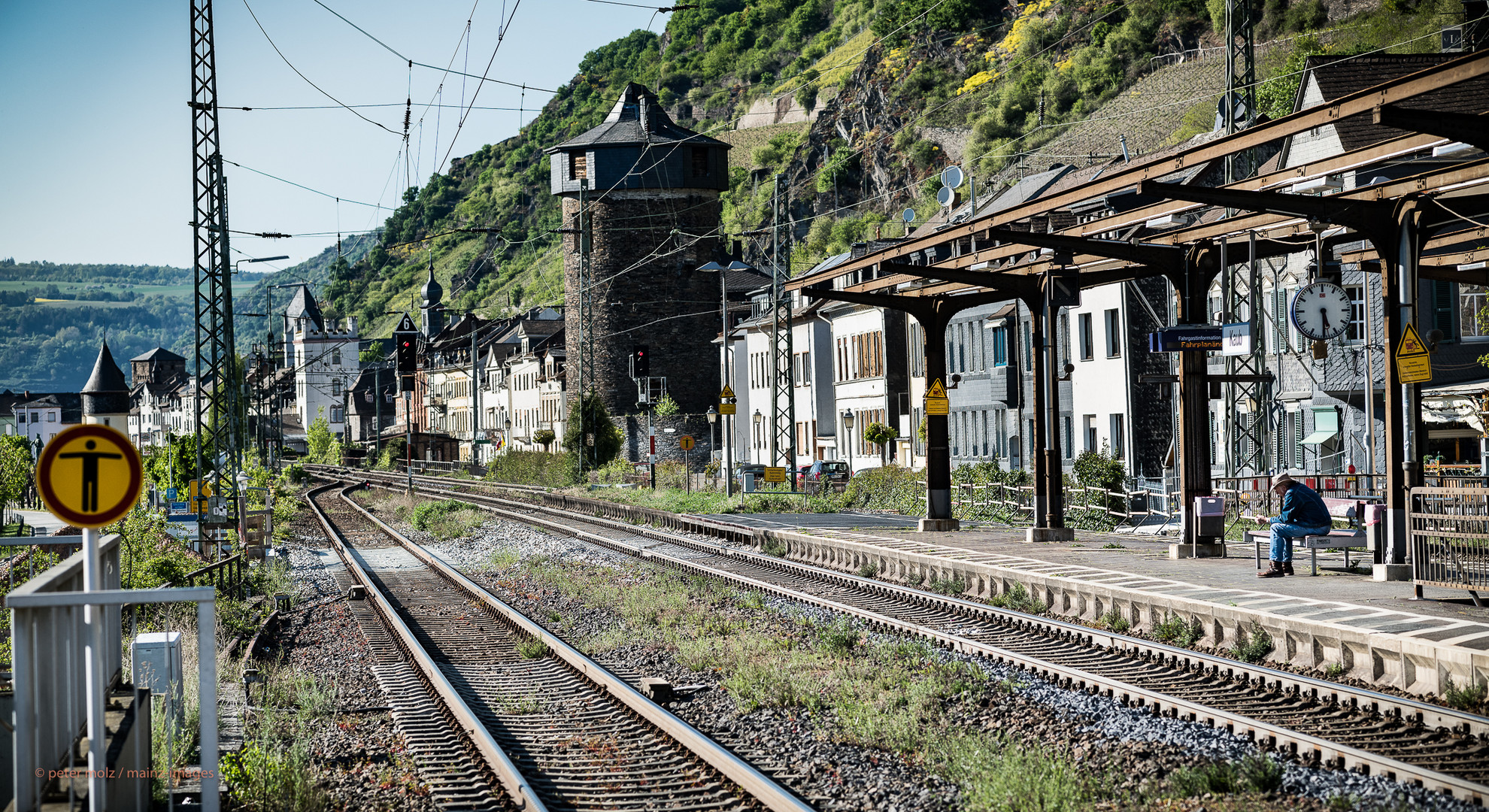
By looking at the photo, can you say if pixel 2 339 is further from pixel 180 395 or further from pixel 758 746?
pixel 758 746

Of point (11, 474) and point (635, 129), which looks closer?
point (11, 474)

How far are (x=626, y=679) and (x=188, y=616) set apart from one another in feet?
26.9

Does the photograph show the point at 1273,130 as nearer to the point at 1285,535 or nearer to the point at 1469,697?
the point at 1285,535

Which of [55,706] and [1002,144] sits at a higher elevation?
[1002,144]

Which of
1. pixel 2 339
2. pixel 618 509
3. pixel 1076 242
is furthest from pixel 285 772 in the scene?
pixel 2 339

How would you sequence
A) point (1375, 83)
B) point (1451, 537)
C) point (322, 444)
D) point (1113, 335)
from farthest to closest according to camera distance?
point (322, 444) → point (1113, 335) → point (1375, 83) → point (1451, 537)

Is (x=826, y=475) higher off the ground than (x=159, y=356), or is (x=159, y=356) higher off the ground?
(x=159, y=356)

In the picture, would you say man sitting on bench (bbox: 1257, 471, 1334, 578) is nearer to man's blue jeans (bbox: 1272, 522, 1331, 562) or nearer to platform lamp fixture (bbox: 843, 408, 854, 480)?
man's blue jeans (bbox: 1272, 522, 1331, 562)

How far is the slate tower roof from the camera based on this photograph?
412 ft

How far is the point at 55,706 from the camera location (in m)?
7.07

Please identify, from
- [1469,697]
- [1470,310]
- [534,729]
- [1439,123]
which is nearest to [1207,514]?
[1439,123]

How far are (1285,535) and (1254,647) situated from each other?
13.7 ft

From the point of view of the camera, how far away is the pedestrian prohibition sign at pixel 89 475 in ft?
22.2

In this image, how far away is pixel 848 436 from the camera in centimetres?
5956
